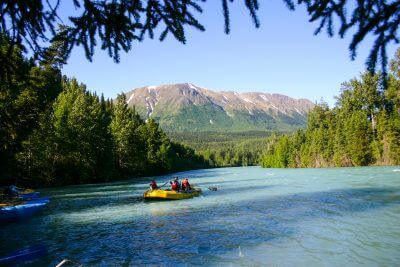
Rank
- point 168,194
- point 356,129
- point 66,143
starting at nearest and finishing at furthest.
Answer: point 168,194 → point 66,143 → point 356,129

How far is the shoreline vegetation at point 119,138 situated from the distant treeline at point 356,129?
224 mm

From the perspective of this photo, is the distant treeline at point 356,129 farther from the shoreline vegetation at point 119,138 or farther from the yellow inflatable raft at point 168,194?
the yellow inflatable raft at point 168,194

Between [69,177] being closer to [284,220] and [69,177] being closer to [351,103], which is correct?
[284,220]

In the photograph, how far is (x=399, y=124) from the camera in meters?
82.1

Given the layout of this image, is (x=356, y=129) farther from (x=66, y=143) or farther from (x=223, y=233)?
(x=223, y=233)

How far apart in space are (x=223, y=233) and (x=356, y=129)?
8289 cm

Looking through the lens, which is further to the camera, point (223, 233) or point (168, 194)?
point (168, 194)

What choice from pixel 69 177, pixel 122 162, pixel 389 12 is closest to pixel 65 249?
pixel 389 12

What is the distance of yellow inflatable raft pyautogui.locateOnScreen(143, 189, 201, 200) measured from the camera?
3328 centimetres

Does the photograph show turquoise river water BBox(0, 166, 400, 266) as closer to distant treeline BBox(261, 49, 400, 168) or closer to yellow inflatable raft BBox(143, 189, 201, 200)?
yellow inflatable raft BBox(143, 189, 201, 200)

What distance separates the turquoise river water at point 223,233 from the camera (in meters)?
14.4

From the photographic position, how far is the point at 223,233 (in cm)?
1880

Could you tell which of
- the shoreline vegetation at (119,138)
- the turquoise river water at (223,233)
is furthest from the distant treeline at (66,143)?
the turquoise river water at (223,233)

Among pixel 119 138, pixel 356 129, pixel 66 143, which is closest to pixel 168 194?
pixel 66 143
